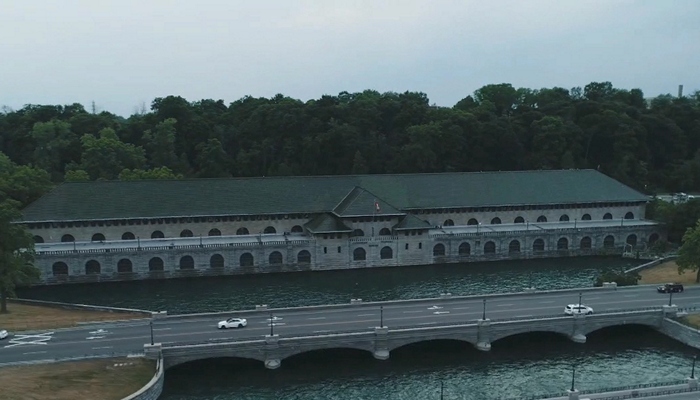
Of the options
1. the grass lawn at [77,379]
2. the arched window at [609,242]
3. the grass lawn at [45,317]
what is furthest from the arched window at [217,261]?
the arched window at [609,242]

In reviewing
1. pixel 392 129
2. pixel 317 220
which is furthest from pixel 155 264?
pixel 392 129

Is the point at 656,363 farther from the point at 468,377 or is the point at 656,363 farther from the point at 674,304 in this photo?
the point at 468,377

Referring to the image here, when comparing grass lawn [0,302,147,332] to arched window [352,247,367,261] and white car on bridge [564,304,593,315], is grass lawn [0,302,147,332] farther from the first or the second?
white car on bridge [564,304,593,315]

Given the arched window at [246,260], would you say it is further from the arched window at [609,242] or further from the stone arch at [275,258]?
the arched window at [609,242]

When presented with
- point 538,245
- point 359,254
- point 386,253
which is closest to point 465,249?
point 538,245

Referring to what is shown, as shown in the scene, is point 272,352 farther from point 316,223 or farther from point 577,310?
point 316,223

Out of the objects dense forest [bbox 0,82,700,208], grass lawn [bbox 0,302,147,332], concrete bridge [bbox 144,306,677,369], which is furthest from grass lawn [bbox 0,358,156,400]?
dense forest [bbox 0,82,700,208]
